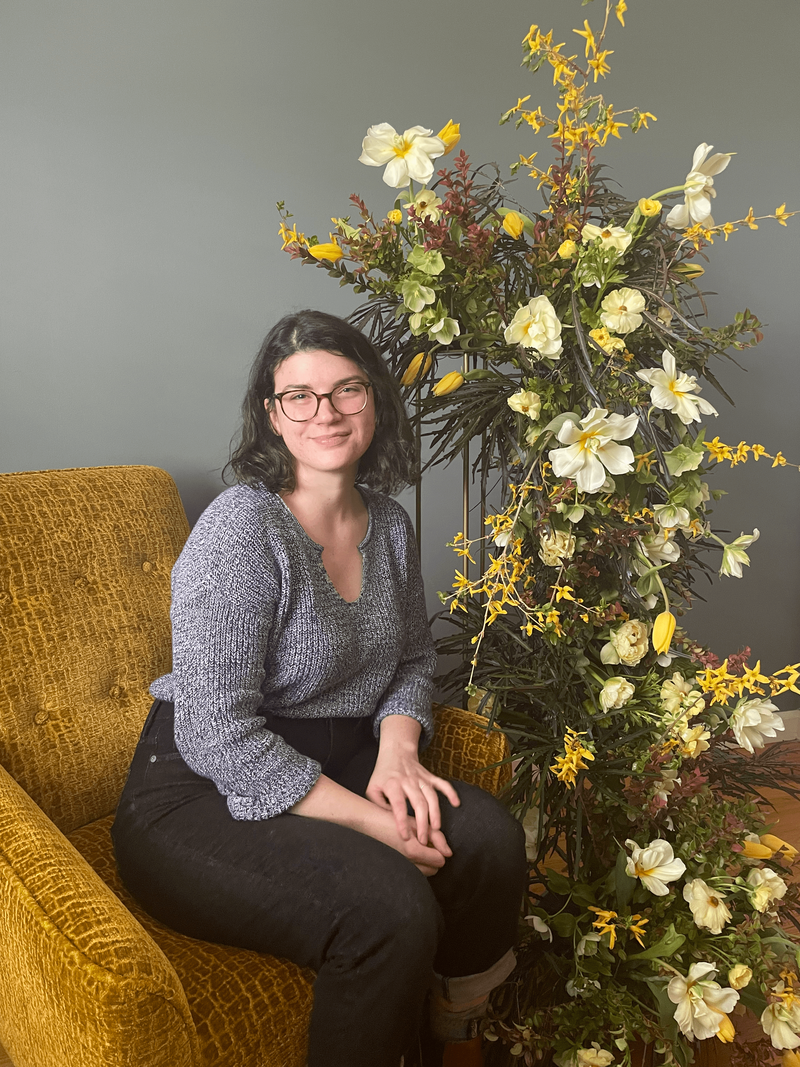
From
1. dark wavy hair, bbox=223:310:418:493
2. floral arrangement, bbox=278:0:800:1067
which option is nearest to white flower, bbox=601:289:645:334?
floral arrangement, bbox=278:0:800:1067

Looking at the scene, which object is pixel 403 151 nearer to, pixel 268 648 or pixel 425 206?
pixel 425 206

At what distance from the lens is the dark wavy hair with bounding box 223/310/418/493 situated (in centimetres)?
126

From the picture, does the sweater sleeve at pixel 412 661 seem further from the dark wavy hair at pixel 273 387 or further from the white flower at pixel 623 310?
the white flower at pixel 623 310

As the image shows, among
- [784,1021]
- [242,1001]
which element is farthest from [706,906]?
[242,1001]

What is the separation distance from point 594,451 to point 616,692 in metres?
0.37

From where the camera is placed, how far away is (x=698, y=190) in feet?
3.53

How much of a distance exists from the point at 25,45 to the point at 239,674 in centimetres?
130

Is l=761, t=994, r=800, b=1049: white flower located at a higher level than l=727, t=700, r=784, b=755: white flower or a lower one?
lower

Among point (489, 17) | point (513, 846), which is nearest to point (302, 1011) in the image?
point (513, 846)

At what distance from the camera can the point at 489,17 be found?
189 cm

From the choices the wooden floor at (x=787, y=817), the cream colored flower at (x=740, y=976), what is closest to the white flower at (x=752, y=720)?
the cream colored flower at (x=740, y=976)

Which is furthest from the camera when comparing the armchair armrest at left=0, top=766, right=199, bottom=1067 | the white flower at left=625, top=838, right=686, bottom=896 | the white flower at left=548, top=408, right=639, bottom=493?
the white flower at left=625, top=838, right=686, bottom=896

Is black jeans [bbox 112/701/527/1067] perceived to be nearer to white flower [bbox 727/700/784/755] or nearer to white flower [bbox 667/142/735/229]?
white flower [bbox 727/700/784/755]

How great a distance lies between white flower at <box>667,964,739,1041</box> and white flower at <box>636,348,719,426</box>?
0.77 metres
